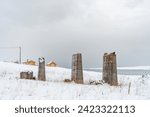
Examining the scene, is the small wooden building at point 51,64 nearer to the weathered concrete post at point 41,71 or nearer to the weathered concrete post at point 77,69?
the weathered concrete post at point 41,71

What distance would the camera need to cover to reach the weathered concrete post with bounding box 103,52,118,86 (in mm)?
20047

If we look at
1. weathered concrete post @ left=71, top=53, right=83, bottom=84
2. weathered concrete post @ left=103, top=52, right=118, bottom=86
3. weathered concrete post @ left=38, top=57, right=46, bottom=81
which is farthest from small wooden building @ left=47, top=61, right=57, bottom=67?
weathered concrete post @ left=103, top=52, right=118, bottom=86

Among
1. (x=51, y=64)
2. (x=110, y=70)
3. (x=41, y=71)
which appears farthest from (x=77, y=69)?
(x=51, y=64)

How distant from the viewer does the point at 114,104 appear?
393 inches

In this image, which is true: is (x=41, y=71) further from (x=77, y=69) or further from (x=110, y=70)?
(x=110, y=70)

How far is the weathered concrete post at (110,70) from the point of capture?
789 inches

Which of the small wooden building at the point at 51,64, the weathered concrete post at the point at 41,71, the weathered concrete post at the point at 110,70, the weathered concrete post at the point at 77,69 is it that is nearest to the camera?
the weathered concrete post at the point at 110,70

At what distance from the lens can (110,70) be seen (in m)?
20.3

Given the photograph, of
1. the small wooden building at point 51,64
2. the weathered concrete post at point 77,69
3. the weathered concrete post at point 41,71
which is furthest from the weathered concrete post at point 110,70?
the small wooden building at point 51,64

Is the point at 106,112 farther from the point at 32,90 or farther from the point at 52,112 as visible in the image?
the point at 32,90

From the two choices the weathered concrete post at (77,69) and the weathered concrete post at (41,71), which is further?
the weathered concrete post at (41,71)

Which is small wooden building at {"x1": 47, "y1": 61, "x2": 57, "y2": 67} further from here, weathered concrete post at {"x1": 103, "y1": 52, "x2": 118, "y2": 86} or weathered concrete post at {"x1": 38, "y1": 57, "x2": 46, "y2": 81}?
weathered concrete post at {"x1": 103, "y1": 52, "x2": 118, "y2": 86}

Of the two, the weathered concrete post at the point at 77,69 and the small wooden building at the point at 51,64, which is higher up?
the small wooden building at the point at 51,64

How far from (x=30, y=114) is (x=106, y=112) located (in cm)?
202
